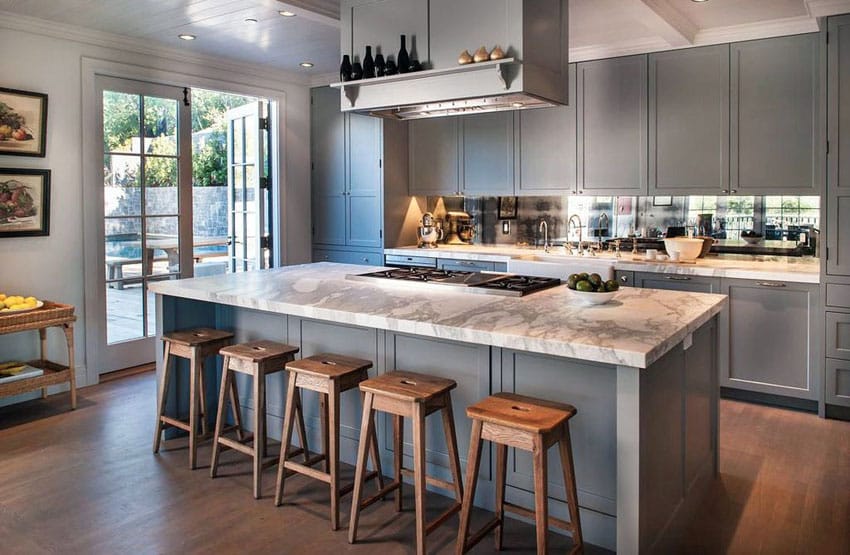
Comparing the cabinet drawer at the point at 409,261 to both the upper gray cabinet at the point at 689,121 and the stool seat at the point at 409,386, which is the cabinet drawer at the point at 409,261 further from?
the stool seat at the point at 409,386

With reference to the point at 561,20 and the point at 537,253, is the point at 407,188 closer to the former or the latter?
the point at 537,253

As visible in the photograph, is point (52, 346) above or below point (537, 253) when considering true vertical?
below

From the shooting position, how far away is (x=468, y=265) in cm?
572

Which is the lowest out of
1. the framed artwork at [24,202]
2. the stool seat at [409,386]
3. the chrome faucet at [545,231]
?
the stool seat at [409,386]

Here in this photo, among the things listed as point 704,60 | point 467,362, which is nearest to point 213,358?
point 467,362

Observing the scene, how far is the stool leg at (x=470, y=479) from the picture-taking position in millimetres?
2375

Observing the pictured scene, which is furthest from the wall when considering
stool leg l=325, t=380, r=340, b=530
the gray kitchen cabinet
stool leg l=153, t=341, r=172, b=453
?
the gray kitchen cabinet

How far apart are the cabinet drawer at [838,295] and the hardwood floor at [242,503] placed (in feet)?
2.50

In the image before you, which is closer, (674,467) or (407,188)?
(674,467)

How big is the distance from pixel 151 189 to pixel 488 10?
10.5 feet

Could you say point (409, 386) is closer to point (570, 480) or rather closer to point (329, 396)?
point (329, 396)

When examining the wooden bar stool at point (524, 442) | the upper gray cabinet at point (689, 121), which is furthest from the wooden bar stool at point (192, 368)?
the upper gray cabinet at point (689, 121)

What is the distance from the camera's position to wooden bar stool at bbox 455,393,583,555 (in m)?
2.22

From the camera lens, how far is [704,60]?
187 inches
